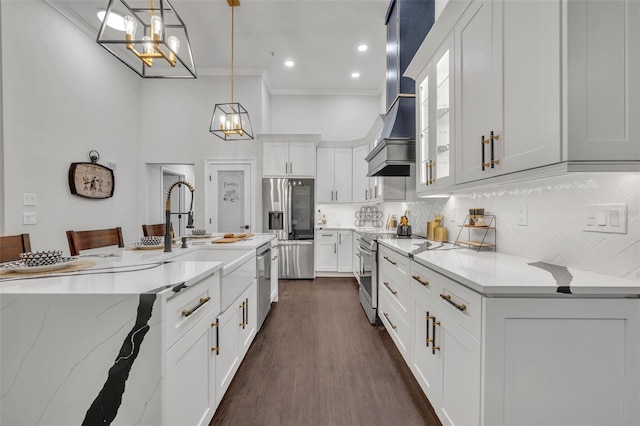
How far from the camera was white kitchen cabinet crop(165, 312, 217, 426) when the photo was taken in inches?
43.2

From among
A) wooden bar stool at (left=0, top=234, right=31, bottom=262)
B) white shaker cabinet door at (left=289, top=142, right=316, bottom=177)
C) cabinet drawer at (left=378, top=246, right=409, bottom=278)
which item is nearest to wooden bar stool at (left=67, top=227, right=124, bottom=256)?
wooden bar stool at (left=0, top=234, right=31, bottom=262)

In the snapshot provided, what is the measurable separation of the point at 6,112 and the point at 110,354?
325cm

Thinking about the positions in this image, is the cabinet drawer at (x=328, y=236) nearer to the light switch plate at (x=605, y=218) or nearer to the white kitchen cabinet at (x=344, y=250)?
the white kitchen cabinet at (x=344, y=250)

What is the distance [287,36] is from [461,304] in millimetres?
4041

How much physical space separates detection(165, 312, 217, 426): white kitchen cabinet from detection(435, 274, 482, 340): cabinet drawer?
4.04 ft

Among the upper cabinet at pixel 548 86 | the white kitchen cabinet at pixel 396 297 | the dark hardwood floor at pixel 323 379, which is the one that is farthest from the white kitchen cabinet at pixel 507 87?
the dark hardwood floor at pixel 323 379

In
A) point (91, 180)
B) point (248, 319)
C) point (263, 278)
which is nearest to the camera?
point (248, 319)

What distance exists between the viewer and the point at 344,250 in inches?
205

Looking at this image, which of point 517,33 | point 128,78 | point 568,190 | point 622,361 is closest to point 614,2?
point 517,33

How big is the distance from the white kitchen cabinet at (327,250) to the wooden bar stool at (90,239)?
10.6ft

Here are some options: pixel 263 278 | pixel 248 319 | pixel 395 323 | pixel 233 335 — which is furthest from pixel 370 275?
pixel 233 335

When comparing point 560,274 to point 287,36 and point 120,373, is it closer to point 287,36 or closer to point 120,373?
point 120,373

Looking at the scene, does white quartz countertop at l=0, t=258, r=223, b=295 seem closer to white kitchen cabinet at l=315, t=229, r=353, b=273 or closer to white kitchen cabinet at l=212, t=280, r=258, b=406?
A: white kitchen cabinet at l=212, t=280, r=258, b=406

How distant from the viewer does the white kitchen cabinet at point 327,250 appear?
205 inches
